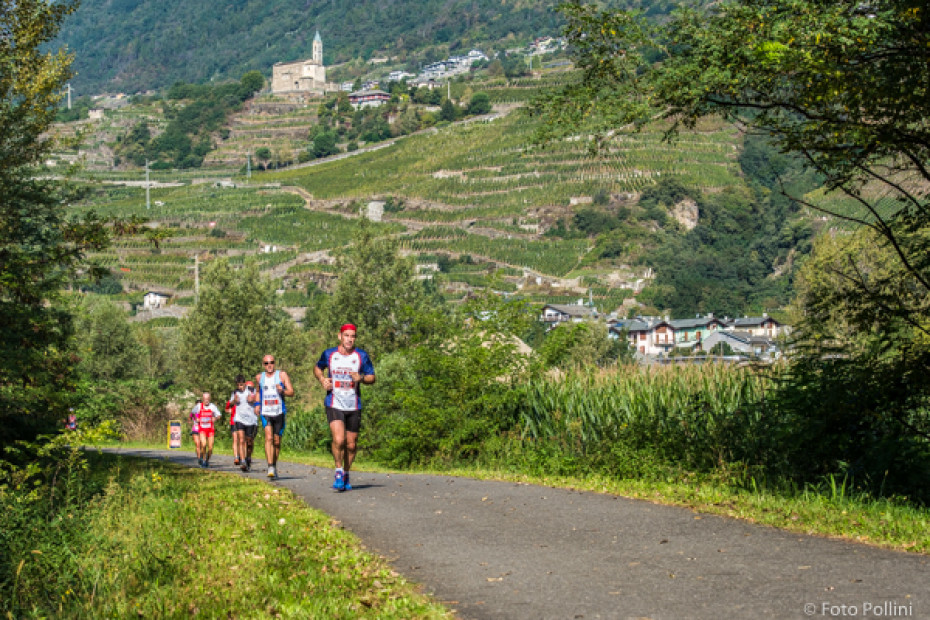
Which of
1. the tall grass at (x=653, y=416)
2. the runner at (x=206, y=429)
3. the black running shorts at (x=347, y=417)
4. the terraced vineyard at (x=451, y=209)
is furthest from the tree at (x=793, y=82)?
the terraced vineyard at (x=451, y=209)

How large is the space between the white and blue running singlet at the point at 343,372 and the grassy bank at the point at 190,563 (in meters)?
1.52

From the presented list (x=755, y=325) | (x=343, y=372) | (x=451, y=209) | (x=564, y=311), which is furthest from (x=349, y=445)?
(x=451, y=209)

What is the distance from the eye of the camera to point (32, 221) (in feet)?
64.5

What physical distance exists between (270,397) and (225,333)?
31238 millimetres

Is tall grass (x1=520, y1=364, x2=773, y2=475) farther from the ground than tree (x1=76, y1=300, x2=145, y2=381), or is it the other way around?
tall grass (x1=520, y1=364, x2=773, y2=475)

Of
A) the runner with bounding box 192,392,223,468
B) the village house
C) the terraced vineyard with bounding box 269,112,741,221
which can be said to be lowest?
the village house

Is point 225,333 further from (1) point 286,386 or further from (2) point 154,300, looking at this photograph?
(2) point 154,300

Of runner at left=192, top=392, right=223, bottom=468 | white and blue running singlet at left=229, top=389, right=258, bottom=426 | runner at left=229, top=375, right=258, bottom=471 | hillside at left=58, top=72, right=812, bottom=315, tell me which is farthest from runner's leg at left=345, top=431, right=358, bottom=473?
hillside at left=58, top=72, right=812, bottom=315

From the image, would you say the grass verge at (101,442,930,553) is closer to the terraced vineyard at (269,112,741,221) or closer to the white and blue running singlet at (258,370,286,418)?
the white and blue running singlet at (258,370,286,418)

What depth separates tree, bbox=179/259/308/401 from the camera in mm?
45000

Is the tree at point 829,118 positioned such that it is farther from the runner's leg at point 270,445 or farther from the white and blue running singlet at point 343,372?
the runner's leg at point 270,445

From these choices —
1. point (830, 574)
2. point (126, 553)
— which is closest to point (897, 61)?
point (830, 574)

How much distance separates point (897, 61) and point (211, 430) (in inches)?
583

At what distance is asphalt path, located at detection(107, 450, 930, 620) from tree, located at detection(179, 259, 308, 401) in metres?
35.5
